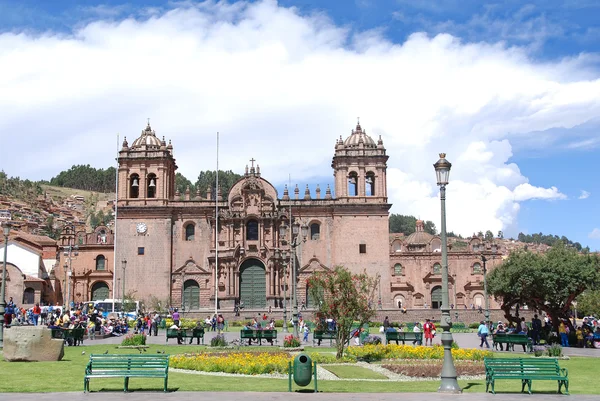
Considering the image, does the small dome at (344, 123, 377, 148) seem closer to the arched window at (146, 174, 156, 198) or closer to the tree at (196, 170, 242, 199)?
the arched window at (146, 174, 156, 198)

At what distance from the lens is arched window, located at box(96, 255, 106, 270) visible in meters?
62.5

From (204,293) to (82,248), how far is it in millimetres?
14962

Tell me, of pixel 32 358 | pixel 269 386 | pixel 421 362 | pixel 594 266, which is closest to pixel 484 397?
pixel 269 386

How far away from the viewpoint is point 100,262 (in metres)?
62.7

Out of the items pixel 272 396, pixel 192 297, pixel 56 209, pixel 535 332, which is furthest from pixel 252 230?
pixel 56 209

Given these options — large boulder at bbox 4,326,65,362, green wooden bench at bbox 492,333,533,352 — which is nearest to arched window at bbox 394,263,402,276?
green wooden bench at bbox 492,333,533,352

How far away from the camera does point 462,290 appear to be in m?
66.7

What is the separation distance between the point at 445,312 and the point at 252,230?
41.7 meters

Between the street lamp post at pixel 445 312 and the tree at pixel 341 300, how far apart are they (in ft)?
20.0

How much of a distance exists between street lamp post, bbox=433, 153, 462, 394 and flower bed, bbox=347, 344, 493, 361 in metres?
7.00

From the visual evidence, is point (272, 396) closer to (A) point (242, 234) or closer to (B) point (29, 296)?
(A) point (242, 234)

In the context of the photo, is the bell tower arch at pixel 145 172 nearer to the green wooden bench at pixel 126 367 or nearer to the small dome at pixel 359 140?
the small dome at pixel 359 140

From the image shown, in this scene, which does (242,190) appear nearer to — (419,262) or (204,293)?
(204,293)

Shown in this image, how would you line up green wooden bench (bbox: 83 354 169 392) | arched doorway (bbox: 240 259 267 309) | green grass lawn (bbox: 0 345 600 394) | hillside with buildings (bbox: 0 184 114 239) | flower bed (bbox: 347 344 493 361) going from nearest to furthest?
1. green wooden bench (bbox: 83 354 169 392)
2. green grass lawn (bbox: 0 345 600 394)
3. flower bed (bbox: 347 344 493 361)
4. arched doorway (bbox: 240 259 267 309)
5. hillside with buildings (bbox: 0 184 114 239)
